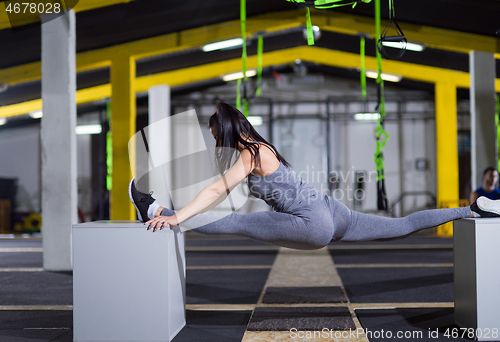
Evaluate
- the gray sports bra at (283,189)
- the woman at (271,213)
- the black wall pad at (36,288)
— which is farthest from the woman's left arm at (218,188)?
the black wall pad at (36,288)

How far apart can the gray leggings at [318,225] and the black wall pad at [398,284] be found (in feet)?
3.44

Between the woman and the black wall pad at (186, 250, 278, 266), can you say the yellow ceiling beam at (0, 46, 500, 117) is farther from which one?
the woman

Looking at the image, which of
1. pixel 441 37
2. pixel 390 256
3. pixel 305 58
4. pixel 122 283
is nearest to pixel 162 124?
pixel 305 58

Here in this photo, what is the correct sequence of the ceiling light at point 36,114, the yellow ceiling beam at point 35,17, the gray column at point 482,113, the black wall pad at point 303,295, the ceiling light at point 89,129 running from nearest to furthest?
the black wall pad at point 303,295
the yellow ceiling beam at point 35,17
the gray column at point 482,113
the ceiling light at point 36,114
the ceiling light at point 89,129

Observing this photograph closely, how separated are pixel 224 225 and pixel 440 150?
30.6 feet

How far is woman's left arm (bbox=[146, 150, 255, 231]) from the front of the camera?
2.30 metres

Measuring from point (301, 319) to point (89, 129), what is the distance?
38.1 feet

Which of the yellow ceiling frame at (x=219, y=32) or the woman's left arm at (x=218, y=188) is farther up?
the yellow ceiling frame at (x=219, y=32)

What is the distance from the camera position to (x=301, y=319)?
2.83m

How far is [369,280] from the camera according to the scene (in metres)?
4.25

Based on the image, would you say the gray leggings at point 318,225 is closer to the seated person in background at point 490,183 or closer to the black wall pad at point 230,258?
the black wall pad at point 230,258

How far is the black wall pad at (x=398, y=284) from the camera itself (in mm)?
3443

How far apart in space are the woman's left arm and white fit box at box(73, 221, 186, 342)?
74 mm

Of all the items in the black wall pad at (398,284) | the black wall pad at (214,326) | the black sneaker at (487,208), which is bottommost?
the black wall pad at (398,284)
